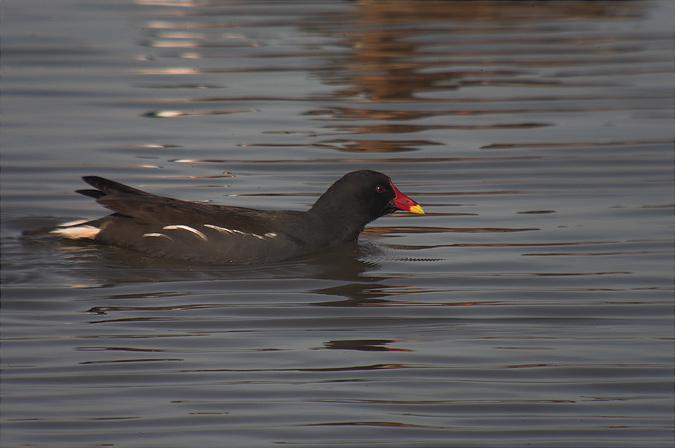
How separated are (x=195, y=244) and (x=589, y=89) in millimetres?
8685

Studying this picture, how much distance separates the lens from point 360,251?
9.72 metres

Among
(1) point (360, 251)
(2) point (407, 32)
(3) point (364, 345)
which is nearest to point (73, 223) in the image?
(1) point (360, 251)

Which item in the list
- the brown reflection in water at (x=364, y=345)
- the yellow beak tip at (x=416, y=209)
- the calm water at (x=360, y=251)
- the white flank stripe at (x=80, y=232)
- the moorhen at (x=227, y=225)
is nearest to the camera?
the calm water at (x=360, y=251)

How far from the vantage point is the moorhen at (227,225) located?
9086 mm

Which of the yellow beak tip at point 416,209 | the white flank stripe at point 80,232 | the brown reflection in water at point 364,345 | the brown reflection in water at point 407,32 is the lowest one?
the brown reflection in water at point 364,345

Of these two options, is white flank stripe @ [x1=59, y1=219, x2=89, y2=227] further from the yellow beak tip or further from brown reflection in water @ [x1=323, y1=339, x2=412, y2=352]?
brown reflection in water @ [x1=323, y1=339, x2=412, y2=352]

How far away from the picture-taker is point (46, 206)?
1084 cm

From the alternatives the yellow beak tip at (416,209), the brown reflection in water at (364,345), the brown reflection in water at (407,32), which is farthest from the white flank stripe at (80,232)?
the brown reflection in water at (407,32)

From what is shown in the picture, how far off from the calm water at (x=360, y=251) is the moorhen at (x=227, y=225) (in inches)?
6.8

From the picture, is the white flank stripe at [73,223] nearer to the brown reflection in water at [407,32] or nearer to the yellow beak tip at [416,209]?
the yellow beak tip at [416,209]

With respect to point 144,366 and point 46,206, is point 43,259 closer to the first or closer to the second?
point 46,206

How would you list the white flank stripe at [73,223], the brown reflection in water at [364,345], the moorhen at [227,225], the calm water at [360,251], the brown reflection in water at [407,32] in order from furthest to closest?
the brown reflection in water at [407,32]
the white flank stripe at [73,223]
the moorhen at [227,225]
the brown reflection in water at [364,345]
the calm water at [360,251]

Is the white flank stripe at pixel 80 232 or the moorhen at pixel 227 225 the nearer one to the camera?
the moorhen at pixel 227 225

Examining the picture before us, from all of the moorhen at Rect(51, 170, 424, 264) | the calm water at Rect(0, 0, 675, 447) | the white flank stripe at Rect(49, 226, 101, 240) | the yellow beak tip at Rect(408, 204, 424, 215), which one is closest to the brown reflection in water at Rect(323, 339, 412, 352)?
the calm water at Rect(0, 0, 675, 447)
